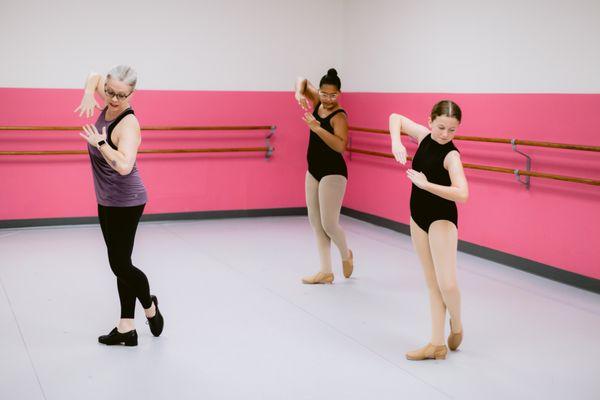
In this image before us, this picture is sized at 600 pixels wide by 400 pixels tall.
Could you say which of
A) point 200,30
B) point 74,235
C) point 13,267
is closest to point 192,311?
point 13,267

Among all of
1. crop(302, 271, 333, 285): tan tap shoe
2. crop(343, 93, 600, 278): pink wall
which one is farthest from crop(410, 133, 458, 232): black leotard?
crop(343, 93, 600, 278): pink wall

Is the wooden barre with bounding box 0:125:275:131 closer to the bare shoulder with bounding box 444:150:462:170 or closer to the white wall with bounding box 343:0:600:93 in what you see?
the white wall with bounding box 343:0:600:93

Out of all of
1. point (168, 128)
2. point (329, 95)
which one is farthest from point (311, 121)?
point (168, 128)

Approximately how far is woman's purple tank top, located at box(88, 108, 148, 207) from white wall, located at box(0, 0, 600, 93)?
3262 mm

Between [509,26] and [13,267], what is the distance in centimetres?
429

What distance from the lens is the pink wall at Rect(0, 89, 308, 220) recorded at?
6891 millimetres

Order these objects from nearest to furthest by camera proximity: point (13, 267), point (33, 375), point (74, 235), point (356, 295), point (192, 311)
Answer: point (33, 375)
point (192, 311)
point (356, 295)
point (13, 267)
point (74, 235)

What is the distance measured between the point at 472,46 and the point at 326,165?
6.78ft

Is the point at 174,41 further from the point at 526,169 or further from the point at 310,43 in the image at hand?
the point at 526,169

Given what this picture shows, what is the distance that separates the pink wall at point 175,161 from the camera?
6.89 metres

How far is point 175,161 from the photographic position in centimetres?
751

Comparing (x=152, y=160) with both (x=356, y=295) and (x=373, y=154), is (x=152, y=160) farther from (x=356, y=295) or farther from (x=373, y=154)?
(x=356, y=295)

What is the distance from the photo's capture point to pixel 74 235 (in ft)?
22.0

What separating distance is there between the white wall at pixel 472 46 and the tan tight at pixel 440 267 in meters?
2.23
